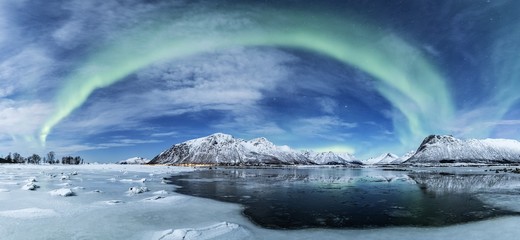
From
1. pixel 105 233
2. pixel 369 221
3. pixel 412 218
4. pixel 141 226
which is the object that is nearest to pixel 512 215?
pixel 412 218

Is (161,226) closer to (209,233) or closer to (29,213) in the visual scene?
(209,233)

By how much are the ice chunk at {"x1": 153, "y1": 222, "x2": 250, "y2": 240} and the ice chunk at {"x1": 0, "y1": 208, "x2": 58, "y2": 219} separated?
29.4 feet

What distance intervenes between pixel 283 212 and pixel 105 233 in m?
11.7

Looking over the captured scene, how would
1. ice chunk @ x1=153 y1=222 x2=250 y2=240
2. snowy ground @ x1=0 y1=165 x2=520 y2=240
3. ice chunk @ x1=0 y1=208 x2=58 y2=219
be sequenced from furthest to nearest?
1. ice chunk @ x1=0 y1=208 x2=58 y2=219
2. snowy ground @ x1=0 y1=165 x2=520 y2=240
3. ice chunk @ x1=153 y1=222 x2=250 y2=240

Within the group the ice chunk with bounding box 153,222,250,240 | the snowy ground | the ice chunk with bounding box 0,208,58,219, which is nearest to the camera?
the ice chunk with bounding box 153,222,250,240

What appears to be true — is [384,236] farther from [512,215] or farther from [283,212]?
[512,215]

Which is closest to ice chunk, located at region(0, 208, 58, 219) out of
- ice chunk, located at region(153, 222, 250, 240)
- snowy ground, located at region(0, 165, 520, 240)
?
snowy ground, located at region(0, 165, 520, 240)

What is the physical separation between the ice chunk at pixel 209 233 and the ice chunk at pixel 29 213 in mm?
8961

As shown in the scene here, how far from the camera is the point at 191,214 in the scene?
22125mm

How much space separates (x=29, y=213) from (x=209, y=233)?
1216cm

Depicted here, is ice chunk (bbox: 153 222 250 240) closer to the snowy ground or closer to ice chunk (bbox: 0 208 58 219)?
the snowy ground

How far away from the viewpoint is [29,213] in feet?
67.0

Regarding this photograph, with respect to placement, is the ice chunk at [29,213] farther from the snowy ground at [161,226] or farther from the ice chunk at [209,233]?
the ice chunk at [209,233]

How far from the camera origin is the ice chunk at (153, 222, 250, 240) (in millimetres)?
15703
